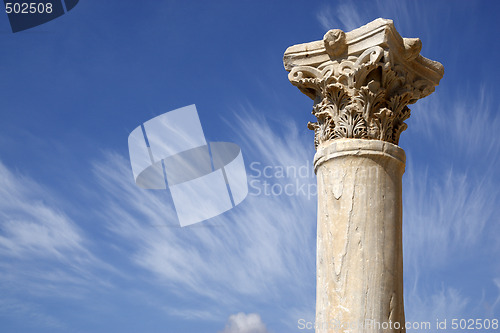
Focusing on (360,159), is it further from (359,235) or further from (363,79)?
(363,79)

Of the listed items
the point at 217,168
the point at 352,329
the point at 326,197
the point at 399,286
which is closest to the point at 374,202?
the point at 326,197

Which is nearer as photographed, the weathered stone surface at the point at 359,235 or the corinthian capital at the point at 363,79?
the weathered stone surface at the point at 359,235

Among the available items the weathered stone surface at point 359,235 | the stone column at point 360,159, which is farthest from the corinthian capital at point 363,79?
Answer: the weathered stone surface at point 359,235

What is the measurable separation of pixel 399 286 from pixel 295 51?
4.92 m

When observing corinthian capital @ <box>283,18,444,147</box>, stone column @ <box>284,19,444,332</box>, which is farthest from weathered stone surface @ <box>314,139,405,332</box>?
corinthian capital @ <box>283,18,444,147</box>

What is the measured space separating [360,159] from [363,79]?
155 cm

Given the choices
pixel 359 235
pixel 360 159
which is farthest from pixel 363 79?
pixel 359 235

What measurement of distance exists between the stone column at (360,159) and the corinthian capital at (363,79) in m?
0.02

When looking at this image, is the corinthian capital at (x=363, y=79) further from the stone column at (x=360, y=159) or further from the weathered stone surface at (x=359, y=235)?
the weathered stone surface at (x=359, y=235)

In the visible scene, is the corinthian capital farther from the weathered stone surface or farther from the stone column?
the weathered stone surface

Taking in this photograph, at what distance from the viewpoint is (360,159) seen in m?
9.78

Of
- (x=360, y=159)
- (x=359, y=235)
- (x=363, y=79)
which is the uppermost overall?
(x=363, y=79)

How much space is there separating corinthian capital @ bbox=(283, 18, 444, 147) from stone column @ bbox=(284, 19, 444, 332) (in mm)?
19

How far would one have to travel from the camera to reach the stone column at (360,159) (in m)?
9.02
